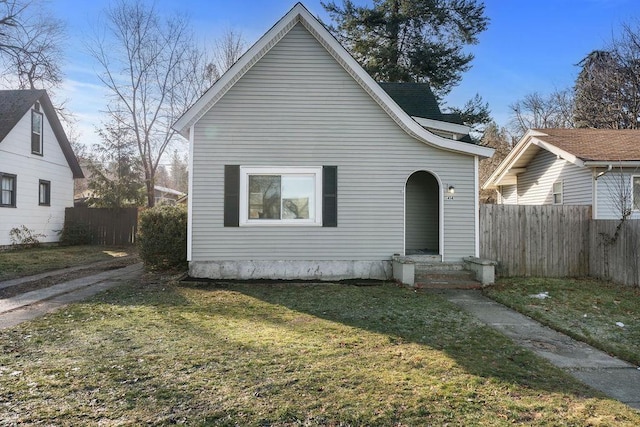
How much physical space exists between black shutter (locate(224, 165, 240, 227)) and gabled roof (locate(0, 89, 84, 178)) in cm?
1167

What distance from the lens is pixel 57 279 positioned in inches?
370

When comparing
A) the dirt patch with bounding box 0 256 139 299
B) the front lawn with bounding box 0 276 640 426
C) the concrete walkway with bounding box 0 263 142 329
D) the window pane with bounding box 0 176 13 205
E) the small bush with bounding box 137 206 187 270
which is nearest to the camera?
the front lawn with bounding box 0 276 640 426

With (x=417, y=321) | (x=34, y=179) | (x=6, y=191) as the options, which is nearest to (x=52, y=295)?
(x=417, y=321)

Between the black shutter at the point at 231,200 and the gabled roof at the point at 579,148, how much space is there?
1029 cm

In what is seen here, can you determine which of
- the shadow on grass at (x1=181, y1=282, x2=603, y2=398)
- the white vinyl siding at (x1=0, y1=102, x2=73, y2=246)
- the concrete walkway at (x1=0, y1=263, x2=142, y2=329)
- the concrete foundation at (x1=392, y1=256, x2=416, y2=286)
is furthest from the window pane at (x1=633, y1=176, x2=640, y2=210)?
the white vinyl siding at (x1=0, y1=102, x2=73, y2=246)

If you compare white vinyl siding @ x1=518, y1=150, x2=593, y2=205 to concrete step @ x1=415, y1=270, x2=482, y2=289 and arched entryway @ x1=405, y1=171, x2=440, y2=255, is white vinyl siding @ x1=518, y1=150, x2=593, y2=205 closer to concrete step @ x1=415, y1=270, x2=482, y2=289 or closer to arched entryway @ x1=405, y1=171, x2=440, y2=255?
arched entryway @ x1=405, y1=171, x2=440, y2=255

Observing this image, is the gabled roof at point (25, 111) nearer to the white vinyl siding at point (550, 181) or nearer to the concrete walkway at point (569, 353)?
the concrete walkway at point (569, 353)

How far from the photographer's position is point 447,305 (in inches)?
277

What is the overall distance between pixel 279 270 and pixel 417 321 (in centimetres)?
421

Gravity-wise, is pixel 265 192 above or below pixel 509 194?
below

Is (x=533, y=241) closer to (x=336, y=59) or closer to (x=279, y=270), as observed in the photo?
(x=279, y=270)

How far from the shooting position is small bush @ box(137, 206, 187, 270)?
33.5 feet

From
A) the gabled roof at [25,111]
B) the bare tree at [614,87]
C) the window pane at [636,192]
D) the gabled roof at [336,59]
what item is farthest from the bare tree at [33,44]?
the bare tree at [614,87]

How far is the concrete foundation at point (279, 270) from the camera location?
30.1 feet
